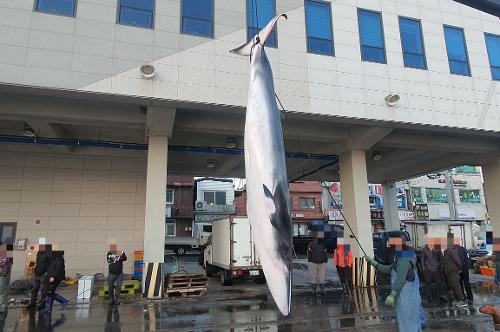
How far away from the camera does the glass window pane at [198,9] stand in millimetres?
12445

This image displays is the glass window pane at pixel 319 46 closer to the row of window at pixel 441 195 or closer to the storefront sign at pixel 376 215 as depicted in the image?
the storefront sign at pixel 376 215

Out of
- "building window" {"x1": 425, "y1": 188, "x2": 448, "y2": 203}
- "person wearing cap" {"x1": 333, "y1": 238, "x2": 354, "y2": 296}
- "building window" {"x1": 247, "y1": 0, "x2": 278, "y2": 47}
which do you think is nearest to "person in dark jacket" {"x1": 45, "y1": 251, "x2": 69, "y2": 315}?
"building window" {"x1": 247, "y1": 0, "x2": 278, "y2": 47}

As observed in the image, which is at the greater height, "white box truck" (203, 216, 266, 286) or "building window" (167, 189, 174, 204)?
"building window" (167, 189, 174, 204)

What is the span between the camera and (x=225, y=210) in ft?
131

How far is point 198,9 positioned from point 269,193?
37.4 ft

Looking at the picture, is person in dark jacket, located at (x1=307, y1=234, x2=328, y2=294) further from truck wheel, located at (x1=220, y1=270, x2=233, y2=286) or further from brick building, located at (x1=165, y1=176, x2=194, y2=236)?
brick building, located at (x1=165, y1=176, x2=194, y2=236)

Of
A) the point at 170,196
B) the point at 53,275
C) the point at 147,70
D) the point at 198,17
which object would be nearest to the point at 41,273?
the point at 53,275

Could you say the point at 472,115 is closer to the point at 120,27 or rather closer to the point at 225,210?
the point at 120,27

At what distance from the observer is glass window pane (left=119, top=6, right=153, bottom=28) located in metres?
11.7

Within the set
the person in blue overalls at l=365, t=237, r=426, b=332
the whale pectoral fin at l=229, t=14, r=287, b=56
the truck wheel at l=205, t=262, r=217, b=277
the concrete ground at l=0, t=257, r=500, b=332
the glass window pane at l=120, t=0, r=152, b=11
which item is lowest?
the concrete ground at l=0, t=257, r=500, b=332

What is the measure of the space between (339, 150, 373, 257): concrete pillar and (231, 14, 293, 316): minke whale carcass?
41.9 feet

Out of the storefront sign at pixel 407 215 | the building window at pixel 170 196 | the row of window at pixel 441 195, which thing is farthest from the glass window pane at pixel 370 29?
the row of window at pixel 441 195

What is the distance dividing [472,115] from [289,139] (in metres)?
7.40

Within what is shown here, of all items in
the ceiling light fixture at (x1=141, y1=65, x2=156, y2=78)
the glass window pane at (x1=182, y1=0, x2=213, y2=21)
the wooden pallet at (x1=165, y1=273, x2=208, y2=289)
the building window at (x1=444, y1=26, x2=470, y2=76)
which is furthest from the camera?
the building window at (x1=444, y1=26, x2=470, y2=76)
